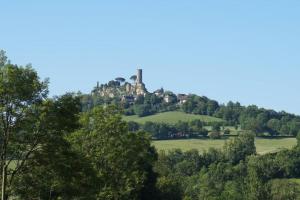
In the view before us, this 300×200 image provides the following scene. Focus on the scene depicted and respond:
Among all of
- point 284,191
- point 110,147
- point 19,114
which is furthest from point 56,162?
point 284,191

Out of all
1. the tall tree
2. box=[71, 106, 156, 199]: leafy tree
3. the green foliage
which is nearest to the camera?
the tall tree

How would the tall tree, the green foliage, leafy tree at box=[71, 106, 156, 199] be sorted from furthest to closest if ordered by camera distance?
the green foliage < leafy tree at box=[71, 106, 156, 199] < the tall tree

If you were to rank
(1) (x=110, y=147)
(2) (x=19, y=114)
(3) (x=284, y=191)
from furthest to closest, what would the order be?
(3) (x=284, y=191), (1) (x=110, y=147), (2) (x=19, y=114)

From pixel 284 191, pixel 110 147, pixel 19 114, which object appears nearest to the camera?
pixel 19 114

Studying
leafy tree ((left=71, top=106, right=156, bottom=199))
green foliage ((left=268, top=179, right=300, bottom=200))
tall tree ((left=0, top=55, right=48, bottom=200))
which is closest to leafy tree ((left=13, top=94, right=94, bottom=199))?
tall tree ((left=0, top=55, right=48, bottom=200))

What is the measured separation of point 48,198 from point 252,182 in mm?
134371

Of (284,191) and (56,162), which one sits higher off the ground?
(56,162)

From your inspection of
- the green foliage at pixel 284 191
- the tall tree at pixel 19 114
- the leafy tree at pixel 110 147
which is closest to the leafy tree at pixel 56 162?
the tall tree at pixel 19 114

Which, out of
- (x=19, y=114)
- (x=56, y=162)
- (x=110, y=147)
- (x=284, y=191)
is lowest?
(x=284, y=191)

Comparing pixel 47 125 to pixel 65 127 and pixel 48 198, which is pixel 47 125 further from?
pixel 48 198

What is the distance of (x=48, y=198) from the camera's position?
45.7 m

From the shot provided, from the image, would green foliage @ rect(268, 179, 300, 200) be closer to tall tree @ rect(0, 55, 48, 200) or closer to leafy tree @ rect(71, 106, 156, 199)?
leafy tree @ rect(71, 106, 156, 199)

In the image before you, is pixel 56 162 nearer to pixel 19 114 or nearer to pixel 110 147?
pixel 19 114

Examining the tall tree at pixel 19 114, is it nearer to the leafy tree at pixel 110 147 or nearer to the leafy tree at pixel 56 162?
the leafy tree at pixel 56 162
